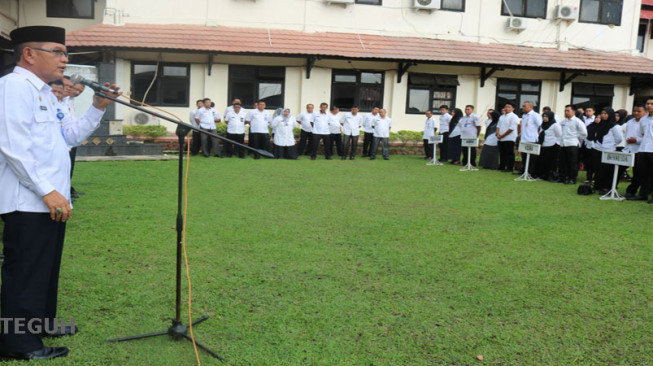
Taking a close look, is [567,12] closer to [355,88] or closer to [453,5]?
[453,5]

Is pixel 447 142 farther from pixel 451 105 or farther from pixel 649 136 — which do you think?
pixel 649 136

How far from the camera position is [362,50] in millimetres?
16719

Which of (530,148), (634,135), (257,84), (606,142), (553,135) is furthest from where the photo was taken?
(257,84)

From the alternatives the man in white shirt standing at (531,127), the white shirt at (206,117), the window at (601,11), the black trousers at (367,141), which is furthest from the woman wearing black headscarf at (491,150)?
the window at (601,11)

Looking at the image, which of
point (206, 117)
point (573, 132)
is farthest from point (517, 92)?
point (206, 117)

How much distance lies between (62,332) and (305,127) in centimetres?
1281

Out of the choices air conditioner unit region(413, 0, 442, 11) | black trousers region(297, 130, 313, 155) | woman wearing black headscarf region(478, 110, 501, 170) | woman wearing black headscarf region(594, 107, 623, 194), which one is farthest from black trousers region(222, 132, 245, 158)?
woman wearing black headscarf region(594, 107, 623, 194)

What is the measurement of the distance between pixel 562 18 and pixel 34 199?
1929 cm

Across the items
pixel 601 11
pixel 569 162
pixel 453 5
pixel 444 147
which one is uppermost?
pixel 601 11

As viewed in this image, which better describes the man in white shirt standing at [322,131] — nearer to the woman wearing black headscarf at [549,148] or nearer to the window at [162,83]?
the window at [162,83]

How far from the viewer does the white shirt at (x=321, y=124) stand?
50.8ft

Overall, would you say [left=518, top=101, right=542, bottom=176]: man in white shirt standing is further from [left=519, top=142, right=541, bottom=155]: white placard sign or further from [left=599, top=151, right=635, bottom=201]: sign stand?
[left=599, top=151, right=635, bottom=201]: sign stand

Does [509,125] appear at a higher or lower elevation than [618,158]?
higher

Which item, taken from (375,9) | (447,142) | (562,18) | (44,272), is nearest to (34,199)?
(44,272)
